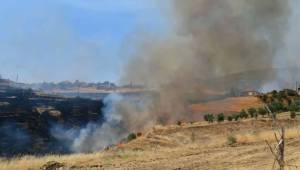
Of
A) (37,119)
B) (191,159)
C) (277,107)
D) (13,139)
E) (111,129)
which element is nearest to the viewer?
(191,159)

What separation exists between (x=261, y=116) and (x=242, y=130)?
21.9 feet

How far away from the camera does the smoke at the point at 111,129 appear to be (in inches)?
2157

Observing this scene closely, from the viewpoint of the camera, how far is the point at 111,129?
189 feet

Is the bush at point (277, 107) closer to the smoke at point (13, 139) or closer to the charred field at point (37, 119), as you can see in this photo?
the charred field at point (37, 119)

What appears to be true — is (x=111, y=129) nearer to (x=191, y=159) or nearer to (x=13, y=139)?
(x=13, y=139)

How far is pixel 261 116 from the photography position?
43406mm

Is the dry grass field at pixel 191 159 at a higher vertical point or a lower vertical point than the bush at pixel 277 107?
lower

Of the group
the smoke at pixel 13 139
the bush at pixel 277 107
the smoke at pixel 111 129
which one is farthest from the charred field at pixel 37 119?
the bush at pixel 277 107

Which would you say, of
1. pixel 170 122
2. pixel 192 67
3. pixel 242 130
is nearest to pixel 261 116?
pixel 242 130

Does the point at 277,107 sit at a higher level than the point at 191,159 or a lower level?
higher

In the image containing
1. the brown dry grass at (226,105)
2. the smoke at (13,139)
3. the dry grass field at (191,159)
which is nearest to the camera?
the dry grass field at (191,159)

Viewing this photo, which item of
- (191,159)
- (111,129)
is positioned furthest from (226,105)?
(191,159)

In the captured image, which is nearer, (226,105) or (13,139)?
(13,139)

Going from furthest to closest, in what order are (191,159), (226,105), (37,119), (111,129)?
(226,105) < (37,119) < (111,129) < (191,159)
